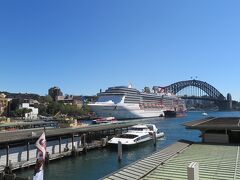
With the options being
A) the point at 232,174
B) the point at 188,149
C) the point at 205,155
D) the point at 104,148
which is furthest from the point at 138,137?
the point at 232,174

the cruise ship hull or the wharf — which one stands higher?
the cruise ship hull

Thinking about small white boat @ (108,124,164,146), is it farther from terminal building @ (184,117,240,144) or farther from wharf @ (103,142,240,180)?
wharf @ (103,142,240,180)

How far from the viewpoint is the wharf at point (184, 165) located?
67.0 feet

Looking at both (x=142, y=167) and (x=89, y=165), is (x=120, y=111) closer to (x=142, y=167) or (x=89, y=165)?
(x=89, y=165)

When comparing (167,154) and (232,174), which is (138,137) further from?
(232,174)

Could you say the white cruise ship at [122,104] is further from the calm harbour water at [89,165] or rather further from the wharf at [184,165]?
the wharf at [184,165]

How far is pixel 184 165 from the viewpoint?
23422mm

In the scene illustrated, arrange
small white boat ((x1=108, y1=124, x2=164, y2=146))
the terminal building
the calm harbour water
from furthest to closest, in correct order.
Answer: small white boat ((x1=108, y1=124, x2=164, y2=146)), the calm harbour water, the terminal building

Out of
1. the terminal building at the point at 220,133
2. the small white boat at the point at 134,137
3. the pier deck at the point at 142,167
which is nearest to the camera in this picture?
the pier deck at the point at 142,167

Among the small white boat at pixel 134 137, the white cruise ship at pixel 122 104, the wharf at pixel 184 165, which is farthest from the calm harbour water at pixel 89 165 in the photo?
the white cruise ship at pixel 122 104

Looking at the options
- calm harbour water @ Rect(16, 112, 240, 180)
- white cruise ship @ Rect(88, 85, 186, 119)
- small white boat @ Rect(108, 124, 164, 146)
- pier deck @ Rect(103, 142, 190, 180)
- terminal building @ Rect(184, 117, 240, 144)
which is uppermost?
white cruise ship @ Rect(88, 85, 186, 119)

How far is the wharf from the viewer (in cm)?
2043

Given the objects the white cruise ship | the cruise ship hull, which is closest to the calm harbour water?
the cruise ship hull

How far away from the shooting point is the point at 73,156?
4912cm
